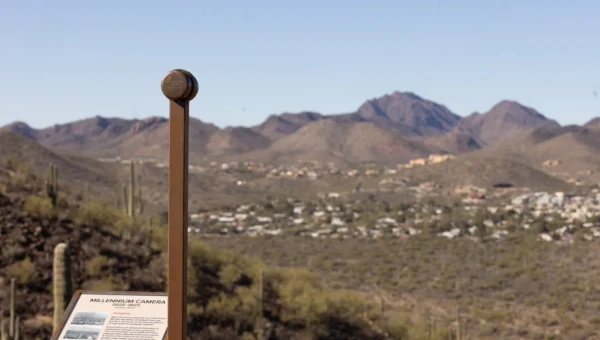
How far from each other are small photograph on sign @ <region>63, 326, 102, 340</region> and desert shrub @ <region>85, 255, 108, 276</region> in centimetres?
1196

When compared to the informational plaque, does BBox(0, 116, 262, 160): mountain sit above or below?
above

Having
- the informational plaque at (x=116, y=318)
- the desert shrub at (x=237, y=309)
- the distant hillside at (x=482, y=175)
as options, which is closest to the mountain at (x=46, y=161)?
the distant hillside at (x=482, y=175)

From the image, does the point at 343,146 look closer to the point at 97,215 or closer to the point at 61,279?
the point at 97,215

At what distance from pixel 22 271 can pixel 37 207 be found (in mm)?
3433

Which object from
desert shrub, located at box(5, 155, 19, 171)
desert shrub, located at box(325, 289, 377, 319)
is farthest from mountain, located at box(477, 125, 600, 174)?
desert shrub, located at box(5, 155, 19, 171)

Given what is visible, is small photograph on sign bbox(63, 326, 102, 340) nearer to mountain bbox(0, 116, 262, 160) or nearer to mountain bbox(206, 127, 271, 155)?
mountain bbox(0, 116, 262, 160)

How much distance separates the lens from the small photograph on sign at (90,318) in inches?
213

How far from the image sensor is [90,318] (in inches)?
215

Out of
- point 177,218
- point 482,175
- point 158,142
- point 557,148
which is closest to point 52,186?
point 177,218

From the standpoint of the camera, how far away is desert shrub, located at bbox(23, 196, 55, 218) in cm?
1864

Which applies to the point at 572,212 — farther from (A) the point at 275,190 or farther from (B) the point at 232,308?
(B) the point at 232,308

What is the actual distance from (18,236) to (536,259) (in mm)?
28441

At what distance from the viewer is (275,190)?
294 feet

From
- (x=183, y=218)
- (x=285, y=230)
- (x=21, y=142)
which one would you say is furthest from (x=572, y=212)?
(x=183, y=218)
